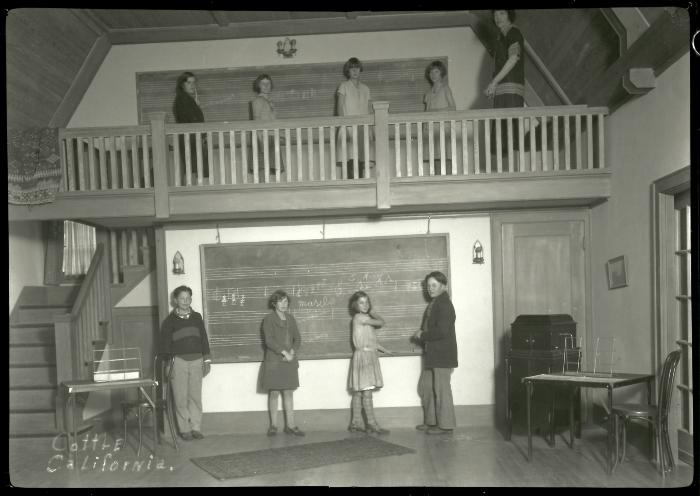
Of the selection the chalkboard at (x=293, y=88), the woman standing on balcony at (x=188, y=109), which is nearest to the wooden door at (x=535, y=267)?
the chalkboard at (x=293, y=88)

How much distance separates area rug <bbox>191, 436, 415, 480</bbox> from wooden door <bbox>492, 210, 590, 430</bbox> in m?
1.48

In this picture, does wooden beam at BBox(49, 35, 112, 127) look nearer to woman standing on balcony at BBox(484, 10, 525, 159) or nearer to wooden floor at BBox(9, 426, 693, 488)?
wooden floor at BBox(9, 426, 693, 488)

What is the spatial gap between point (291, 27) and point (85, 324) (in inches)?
144

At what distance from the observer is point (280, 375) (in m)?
6.42

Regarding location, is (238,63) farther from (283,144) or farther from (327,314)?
(327,314)

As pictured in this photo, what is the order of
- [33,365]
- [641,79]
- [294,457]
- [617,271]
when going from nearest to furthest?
[641,79]
[294,457]
[617,271]
[33,365]

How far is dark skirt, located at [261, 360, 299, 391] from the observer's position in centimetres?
640

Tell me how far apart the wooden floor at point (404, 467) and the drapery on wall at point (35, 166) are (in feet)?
7.26

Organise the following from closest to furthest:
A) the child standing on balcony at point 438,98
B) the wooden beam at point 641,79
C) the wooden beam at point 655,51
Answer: the wooden beam at point 655,51 < the wooden beam at point 641,79 < the child standing on balcony at point 438,98

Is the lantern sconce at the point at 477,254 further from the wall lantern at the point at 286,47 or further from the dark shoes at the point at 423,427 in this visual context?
the wall lantern at the point at 286,47

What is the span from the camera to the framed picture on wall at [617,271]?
5711 millimetres

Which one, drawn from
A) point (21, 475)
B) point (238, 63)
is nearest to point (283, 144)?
point (238, 63)

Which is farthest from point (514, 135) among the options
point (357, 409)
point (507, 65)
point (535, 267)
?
point (357, 409)

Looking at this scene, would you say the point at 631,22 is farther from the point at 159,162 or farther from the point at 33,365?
the point at 33,365
